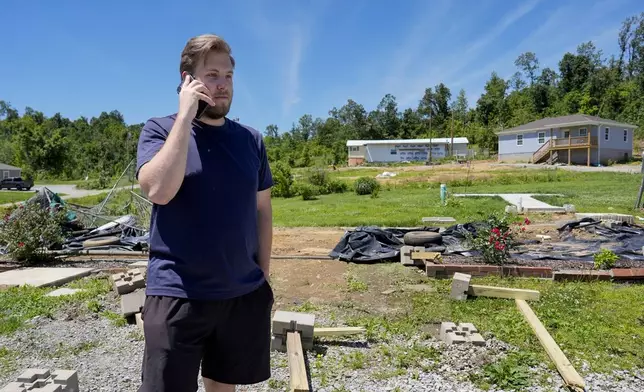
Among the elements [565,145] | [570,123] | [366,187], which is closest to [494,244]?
[366,187]

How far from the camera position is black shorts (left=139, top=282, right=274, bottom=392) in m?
1.59

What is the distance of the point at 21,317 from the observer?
4543 millimetres

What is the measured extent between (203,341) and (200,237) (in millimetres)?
406

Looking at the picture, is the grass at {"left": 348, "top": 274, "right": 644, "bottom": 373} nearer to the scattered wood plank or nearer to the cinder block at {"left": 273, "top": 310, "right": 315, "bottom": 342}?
the scattered wood plank

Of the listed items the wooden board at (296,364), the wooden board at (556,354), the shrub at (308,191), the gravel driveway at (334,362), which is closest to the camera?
the wooden board at (296,364)

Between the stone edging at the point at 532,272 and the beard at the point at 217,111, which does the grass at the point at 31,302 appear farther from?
the stone edging at the point at 532,272

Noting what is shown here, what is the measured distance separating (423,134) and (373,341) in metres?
64.5

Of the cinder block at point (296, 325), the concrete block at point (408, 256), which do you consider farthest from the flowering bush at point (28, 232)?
the concrete block at point (408, 256)

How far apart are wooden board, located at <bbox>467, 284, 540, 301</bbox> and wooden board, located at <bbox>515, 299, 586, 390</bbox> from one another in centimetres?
54

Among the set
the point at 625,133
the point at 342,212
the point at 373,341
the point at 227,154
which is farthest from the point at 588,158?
the point at 227,154

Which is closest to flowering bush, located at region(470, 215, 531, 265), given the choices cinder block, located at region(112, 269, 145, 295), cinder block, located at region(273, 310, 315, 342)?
cinder block, located at region(273, 310, 315, 342)

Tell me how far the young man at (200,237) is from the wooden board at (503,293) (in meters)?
3.81

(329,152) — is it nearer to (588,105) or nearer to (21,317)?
(588,105)

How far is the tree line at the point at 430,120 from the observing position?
4747 centimetres
